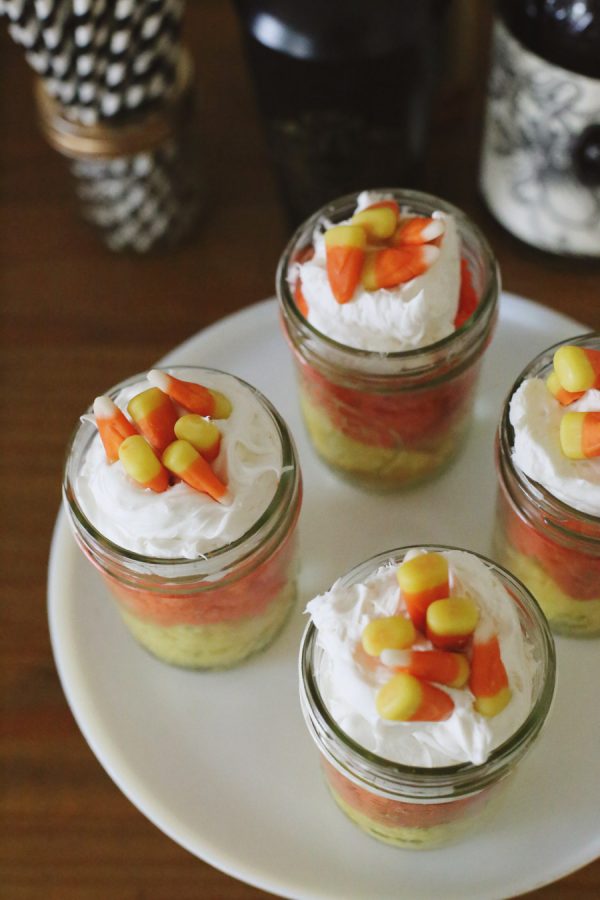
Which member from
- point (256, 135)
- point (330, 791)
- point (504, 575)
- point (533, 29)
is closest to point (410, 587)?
point (504, 575)

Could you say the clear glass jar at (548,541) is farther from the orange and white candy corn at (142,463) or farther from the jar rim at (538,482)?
the orange and white candy corn at (142,463)

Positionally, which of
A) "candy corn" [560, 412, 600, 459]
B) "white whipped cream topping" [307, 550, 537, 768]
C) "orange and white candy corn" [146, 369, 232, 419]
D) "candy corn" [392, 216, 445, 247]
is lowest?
"white whipped cream topping" [307, 550, 537, 768]

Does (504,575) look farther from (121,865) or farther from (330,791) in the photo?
(121,865)

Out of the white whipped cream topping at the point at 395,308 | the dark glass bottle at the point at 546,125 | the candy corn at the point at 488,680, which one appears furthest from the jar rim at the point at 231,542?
the dark glass bottle at the point at 546,125

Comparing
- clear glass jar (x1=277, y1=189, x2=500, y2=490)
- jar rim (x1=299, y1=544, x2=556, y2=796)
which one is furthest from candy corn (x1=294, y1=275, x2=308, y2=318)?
jar rim (x1=299, y1=544, x2=556, y2=796)

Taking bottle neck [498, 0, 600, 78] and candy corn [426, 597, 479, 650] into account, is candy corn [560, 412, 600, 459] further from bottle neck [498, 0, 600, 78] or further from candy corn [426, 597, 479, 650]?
bottle neck [498, 0, 600, 78]

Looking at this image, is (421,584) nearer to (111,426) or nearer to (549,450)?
(549,450)

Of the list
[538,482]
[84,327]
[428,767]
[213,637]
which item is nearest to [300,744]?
[213,637]
